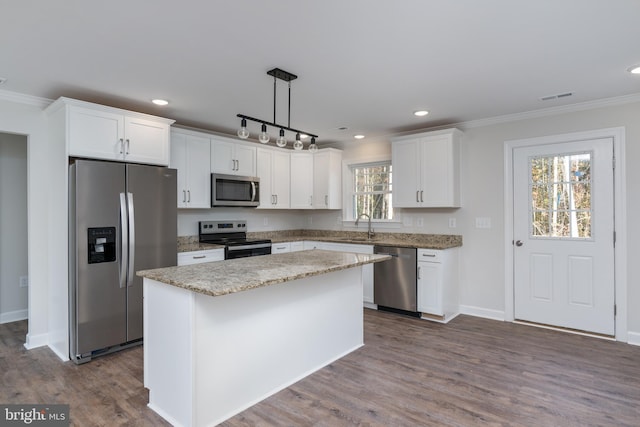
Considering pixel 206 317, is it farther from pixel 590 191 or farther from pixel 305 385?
pixel 590 191

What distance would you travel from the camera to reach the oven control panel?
15.0ft

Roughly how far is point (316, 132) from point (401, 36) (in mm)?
2680

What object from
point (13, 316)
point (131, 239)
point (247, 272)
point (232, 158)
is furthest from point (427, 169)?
point (13, 316)

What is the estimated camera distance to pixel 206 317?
2.05 m

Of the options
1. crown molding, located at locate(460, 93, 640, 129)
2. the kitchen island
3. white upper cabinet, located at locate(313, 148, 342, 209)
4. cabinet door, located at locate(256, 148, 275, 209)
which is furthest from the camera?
white upper cabinet, located at locate(313, 148, 342, 209)

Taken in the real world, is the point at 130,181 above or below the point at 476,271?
above

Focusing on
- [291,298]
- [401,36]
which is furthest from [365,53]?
[291,298]

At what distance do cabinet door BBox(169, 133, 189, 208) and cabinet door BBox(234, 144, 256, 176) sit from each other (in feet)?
2.33

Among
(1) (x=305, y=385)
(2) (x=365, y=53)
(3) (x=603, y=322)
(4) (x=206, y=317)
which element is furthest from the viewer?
(3) (x=603, y=322)

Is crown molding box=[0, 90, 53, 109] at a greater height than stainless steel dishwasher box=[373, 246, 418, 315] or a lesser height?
greater

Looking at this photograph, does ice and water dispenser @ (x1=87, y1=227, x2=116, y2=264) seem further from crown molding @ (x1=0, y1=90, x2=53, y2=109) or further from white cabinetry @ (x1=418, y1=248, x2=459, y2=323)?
white cabinetry @ (x1=418, y1=248, x2=459, y2=323)

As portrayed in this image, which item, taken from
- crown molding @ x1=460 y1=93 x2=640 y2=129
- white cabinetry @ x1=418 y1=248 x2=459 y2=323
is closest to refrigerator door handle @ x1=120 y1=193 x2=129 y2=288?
white cabinetry @ x1=418 y1=248 x2=459 y2=323

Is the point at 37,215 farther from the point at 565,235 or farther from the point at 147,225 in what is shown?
the point at 565,235

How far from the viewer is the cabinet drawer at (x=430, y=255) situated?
402cm
